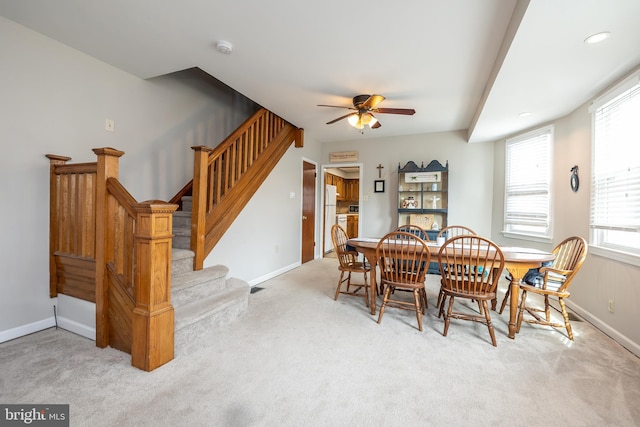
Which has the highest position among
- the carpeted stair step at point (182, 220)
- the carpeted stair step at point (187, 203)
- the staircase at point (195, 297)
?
the carpeted stair step at point (187, 203)

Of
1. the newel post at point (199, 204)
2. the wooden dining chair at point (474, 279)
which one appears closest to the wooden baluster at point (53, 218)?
the newel post at point (199, 204)

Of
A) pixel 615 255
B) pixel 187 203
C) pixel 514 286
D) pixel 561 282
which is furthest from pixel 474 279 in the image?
pixel 187 203

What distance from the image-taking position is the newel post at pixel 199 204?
268 centimetres

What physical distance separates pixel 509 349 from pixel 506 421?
92cm

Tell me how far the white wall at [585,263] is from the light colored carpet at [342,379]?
204 mm

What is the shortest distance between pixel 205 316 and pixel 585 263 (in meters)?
3.96

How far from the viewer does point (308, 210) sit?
553 centimetres

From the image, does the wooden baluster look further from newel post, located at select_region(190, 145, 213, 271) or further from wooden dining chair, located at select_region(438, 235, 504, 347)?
wooden dining chair, located at select_region(438, 235, 504, 347)

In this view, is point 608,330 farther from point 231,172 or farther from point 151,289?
point 231,172

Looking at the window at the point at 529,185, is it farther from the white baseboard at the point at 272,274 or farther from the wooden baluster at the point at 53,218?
the wooden baluster at the point at 53,218

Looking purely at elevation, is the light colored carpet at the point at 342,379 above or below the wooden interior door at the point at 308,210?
below

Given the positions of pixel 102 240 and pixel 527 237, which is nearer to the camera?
pixel 102 240

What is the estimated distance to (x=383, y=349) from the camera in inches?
85.5

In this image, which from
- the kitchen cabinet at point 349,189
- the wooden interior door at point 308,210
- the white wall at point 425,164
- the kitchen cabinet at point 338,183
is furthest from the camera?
the kitchen cabinet at point 349,189
